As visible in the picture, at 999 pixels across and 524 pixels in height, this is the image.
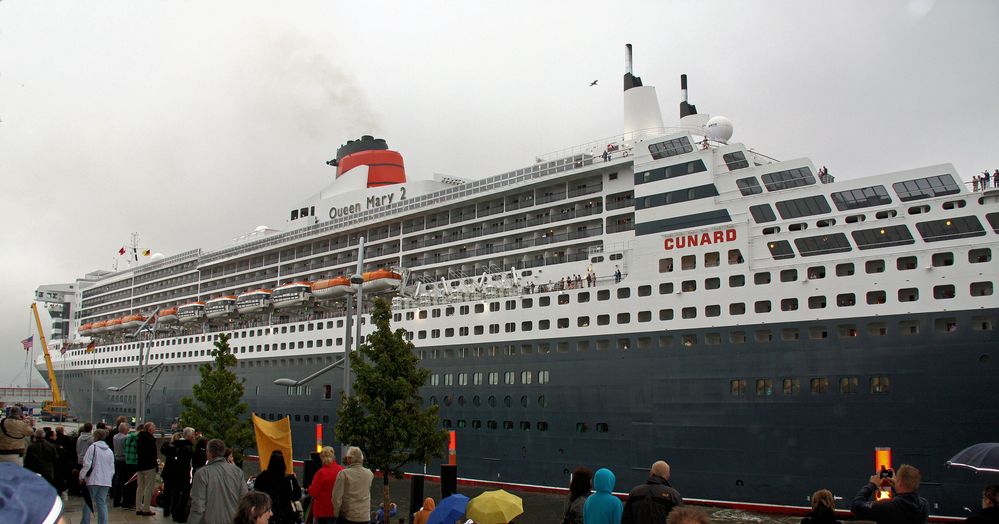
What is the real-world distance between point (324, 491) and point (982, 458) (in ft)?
23.5

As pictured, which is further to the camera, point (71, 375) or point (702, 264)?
point (71, 375)

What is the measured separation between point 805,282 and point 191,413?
26717mm

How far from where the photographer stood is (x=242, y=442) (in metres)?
35.4

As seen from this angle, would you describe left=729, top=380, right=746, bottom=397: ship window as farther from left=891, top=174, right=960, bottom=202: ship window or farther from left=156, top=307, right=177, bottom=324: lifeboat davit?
left=156, top=307, right=177, bottom=324: lifeboat davit

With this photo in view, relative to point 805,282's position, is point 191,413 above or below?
below

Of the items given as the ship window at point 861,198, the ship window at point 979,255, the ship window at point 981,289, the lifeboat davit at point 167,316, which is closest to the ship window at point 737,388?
the ship window at point 861,198

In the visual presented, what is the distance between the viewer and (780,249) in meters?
25.9

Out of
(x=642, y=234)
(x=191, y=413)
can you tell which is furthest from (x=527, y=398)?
(x=191, y=413)

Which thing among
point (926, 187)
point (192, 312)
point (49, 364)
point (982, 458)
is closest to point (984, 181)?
point (926, 187)

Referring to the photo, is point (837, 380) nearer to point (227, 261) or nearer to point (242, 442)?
point (242, 442)

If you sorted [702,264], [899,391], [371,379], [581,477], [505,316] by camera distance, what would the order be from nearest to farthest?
[581,477], [899,391], [371,379], [702,264], [505,316]

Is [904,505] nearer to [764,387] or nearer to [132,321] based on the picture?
[764,387]

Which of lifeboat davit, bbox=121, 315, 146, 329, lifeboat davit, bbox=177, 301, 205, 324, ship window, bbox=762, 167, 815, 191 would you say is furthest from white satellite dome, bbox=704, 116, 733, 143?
lifeboat davit, bbox=121, 315, 146, 329

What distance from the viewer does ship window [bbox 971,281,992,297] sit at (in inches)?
869
